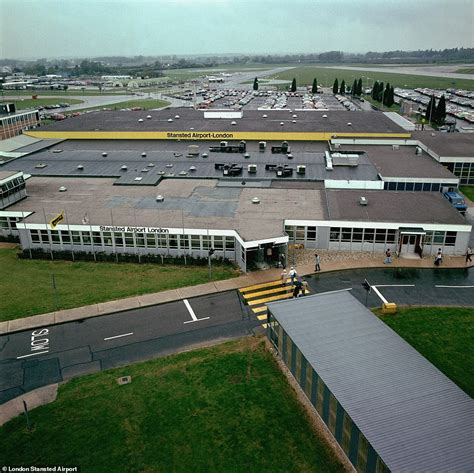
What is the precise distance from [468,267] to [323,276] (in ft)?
39.0

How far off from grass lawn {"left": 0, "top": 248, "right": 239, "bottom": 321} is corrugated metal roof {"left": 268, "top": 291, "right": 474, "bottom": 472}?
37.9 ft

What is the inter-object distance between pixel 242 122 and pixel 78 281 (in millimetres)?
49064

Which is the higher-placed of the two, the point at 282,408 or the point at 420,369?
the point at 420,369

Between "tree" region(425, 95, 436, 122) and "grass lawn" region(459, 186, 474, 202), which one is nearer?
"grass lawn" region(459, 186, 474, 202)

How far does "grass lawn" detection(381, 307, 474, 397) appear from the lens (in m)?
25.0

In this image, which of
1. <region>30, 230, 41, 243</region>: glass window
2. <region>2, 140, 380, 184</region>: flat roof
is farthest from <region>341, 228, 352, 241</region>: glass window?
<region>30, 230, 41, 243</region>: glass window

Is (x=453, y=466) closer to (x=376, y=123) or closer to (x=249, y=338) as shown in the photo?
(x=249, y=338)

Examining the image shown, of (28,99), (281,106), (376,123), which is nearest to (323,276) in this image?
(376,123)

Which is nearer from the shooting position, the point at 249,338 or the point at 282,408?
the point at 282,408

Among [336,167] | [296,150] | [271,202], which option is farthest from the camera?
[296,150]

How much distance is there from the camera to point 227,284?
3506cm

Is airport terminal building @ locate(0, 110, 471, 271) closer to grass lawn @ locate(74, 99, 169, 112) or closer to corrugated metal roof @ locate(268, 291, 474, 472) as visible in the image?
corrugated metal roof @ locate(268, 291, 474, 472)

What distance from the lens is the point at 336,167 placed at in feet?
185

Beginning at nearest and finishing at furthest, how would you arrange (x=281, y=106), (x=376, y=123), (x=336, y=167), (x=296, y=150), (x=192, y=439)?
(x=192, y=439) → (x=336, y=167) → (x=296, y=150) → (x=376, y=123) → (x=281, y=106)
